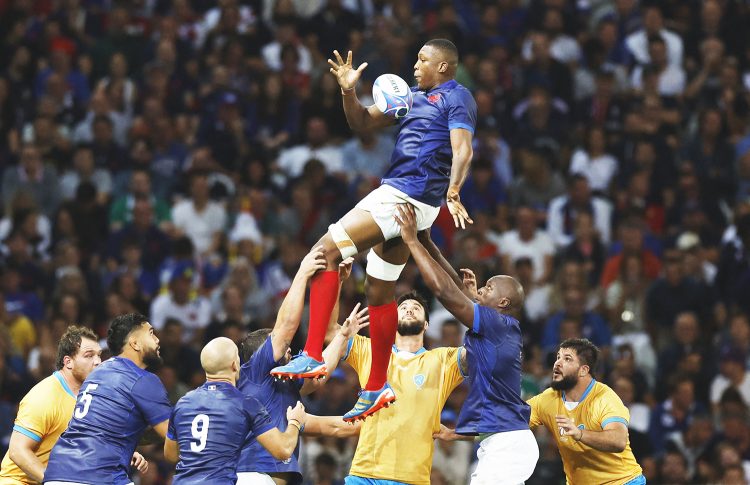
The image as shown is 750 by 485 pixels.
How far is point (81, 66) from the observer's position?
18172 millimetres

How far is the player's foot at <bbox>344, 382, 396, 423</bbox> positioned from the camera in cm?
931

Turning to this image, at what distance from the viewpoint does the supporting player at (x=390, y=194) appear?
29.4ft

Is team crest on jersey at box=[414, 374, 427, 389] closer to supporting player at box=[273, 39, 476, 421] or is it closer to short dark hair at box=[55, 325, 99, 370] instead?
supporting player at box=[273, 39, 476, 421]

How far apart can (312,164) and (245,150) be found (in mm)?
1229

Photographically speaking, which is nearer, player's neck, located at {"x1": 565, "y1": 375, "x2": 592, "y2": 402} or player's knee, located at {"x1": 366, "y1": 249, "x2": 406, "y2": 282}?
player's knee, located at {"x1": 366, "y1": 249, "x2": 406, "y2": 282}

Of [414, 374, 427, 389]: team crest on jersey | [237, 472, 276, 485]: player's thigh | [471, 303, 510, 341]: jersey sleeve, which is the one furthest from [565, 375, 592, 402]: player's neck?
[237, 472, 276, 485]: player's thigh

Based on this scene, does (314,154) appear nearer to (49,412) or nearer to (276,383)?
(276,383)

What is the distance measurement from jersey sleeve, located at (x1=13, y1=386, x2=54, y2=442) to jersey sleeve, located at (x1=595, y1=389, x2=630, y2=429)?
3931 mm

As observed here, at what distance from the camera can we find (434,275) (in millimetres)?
9258

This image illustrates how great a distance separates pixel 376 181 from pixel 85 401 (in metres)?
7.49

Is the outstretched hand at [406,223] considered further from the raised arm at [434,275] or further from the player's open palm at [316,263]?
the player's open palm at [316,263]

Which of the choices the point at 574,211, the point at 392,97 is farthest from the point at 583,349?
the point at 574,211

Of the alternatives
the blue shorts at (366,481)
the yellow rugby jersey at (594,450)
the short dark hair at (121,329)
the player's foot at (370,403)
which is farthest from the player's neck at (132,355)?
the yellow rugby jersey at (594,450)

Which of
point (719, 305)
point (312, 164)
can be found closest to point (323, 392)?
point (312, 164)
